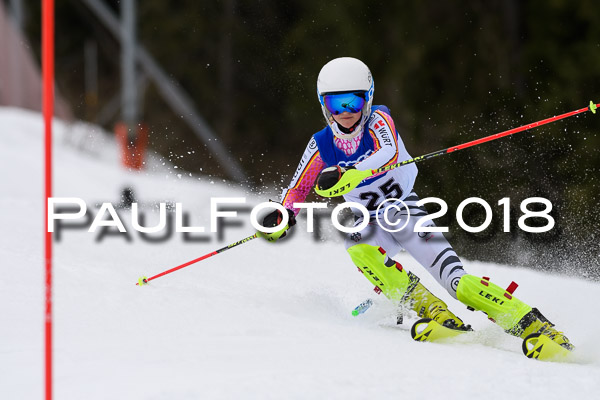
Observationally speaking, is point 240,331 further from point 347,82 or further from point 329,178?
point 347,82

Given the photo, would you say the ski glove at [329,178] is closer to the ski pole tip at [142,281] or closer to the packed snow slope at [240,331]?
the packed snow slope at [240,331]

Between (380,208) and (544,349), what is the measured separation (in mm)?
1224

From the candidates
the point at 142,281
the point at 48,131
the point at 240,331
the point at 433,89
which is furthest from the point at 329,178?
the point at 433,89

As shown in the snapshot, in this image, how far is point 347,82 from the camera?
4191 millimetres

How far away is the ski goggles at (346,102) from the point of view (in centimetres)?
420

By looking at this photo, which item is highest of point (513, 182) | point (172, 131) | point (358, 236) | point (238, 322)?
point (172, 131)

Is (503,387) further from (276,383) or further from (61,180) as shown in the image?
(61,180)

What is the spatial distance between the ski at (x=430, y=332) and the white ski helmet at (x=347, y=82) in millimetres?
1055

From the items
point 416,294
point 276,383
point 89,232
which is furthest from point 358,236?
point 89,232

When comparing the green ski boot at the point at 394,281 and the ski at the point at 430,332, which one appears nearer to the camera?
the ski at the point at 430,332

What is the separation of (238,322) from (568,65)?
31.9 ft

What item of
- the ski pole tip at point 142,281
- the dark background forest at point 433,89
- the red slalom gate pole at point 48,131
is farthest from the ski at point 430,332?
the dark background forest at point 433,89

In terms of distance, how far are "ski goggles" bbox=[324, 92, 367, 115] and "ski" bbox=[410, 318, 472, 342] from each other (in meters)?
1.12

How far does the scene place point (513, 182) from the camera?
1066cm
